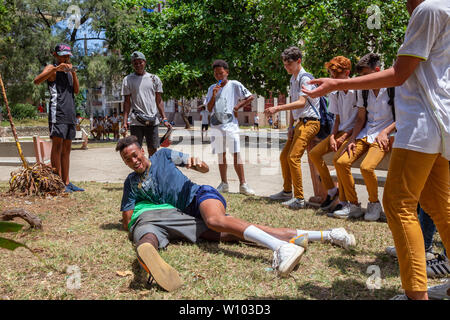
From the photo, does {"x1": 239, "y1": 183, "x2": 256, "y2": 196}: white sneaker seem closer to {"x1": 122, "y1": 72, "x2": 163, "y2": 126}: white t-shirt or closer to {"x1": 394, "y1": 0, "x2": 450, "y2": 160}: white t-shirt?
{"x1": 122, "y1": 72, "x2": 163, "y2": 126}: white t-shirt

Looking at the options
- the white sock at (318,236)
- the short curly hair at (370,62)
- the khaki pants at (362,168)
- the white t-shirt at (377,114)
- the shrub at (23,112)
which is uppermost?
the shrub at (23,112)

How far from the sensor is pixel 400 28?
1340cm

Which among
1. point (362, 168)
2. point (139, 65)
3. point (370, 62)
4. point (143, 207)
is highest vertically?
point (139, 65)

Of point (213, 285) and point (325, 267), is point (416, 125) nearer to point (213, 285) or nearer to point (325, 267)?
point (325, 267)

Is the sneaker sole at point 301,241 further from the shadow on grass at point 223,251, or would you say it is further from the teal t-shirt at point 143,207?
the teal t-shirt at point 143,207

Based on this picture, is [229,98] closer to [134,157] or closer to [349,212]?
[349,212]

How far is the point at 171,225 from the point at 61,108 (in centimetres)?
352

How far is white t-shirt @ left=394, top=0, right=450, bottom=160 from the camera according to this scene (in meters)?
2.09

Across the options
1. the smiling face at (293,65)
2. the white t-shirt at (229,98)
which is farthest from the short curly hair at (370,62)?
the white t-shirt at (229,98)

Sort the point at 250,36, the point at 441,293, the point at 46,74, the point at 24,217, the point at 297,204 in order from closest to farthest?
the point at 441,293
the point at 24,217
the point at 297,204
the point at 46,74
the point at 250,36

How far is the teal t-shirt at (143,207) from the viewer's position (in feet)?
12.6

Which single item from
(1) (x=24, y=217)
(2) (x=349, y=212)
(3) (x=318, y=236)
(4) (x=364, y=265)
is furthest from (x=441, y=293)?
(1) (x=24, y=217)

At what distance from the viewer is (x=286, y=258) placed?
9.80ft

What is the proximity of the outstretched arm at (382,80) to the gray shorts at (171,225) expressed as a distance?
73.5 inches
